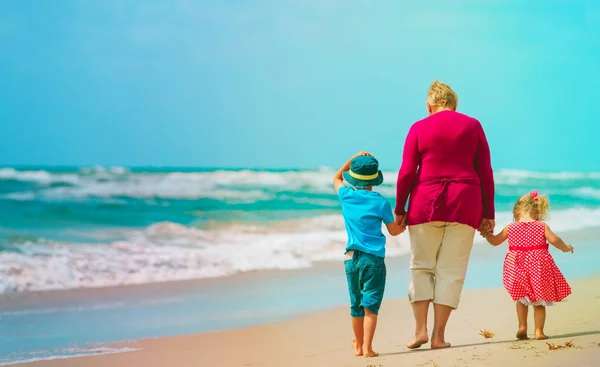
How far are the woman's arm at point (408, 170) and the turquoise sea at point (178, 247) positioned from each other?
1.79 metres

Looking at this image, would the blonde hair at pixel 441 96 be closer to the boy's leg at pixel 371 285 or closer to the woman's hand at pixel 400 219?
the woman's hand at pixel 400 219

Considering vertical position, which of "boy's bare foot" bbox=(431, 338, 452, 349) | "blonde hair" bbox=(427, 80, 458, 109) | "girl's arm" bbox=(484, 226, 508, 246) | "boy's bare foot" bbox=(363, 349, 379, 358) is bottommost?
"boy's bare foot" bbox=(363, 349, 379, 358)

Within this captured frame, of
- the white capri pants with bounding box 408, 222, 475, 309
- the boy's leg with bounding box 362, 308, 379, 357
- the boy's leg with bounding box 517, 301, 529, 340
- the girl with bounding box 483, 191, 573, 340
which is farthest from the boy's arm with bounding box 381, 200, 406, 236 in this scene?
the boy's leg with bounding box 517, 301, 529, 340

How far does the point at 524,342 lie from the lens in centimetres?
400

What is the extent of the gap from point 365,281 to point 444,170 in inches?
25.9

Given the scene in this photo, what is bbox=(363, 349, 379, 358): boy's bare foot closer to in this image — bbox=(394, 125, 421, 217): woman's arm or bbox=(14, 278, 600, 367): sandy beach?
bbox=(14, 278, 600, 367): sandy beach

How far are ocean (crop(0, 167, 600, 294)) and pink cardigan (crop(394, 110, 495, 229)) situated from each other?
12.9 feet

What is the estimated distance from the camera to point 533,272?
4.11 metres

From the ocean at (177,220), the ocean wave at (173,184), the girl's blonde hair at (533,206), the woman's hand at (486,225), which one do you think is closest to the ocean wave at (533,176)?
the ocean at (177,220)

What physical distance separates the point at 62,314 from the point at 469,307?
2.82 m

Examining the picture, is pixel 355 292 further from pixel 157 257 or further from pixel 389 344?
pixel 157 257

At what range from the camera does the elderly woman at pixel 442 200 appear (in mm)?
3898

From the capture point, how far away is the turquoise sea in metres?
5.50

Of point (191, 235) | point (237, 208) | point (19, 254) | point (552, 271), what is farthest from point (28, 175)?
point (552, 271)
